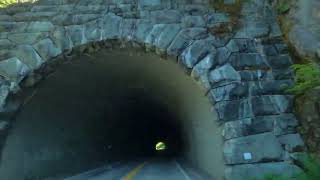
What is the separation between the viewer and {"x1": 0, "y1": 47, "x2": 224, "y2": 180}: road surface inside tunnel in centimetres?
1195

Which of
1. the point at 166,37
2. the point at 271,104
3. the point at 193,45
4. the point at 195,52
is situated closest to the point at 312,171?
the point at 271,104

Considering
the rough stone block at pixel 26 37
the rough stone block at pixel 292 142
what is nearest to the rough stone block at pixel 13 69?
the rough stone block at pixel 26 37

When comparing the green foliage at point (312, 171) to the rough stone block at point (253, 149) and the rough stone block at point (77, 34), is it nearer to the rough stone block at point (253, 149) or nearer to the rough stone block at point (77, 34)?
the rough stone block at point (253, 149)

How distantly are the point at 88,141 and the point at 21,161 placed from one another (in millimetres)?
6156

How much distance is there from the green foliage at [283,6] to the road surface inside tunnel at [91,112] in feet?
9.28

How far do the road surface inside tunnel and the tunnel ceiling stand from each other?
0.77 m

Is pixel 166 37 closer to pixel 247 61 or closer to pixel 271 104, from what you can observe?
pixel 247 61

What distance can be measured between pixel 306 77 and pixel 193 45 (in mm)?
2826

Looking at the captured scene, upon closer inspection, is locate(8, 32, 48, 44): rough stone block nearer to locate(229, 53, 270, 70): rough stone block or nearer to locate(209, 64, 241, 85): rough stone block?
locate(209, 64, 241, 85): rough stone block

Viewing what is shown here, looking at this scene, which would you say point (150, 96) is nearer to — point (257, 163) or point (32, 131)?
point (32, 131)

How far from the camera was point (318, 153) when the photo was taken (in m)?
9.65

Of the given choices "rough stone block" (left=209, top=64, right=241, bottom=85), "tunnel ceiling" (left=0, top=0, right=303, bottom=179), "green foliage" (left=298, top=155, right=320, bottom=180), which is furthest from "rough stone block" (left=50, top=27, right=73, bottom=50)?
"green foliage" (left=298, top=155, right=320, bottom=180)

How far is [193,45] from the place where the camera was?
1086 centimetres

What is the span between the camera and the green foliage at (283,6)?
1094 centimetres
